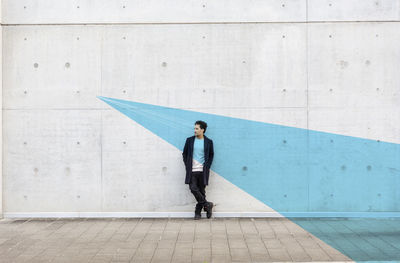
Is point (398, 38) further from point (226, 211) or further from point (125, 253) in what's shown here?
point (125, 253)

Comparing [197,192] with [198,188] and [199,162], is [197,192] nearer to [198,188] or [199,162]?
[198,188]

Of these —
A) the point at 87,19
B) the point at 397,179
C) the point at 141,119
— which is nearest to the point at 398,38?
the point at 397,179

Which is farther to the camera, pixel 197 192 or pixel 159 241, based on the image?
pixel 197 192

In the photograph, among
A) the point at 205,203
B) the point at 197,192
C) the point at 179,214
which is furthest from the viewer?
the point at 179,214

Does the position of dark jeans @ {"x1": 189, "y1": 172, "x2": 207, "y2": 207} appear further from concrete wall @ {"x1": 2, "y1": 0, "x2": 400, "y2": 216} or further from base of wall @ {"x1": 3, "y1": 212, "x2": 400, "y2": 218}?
base of wall @ {"x1": 3, "y1": 212, "x2": 400, "y2": 218}

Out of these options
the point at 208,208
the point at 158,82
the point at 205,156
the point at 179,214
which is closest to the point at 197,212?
the point at 208,208

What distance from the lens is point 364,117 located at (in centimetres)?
769

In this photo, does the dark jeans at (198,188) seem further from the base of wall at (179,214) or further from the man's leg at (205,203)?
the base of wall at (179,214)

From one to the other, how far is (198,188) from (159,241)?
1.58 m

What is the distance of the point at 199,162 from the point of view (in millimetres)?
7465

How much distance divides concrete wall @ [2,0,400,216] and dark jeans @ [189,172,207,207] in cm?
29

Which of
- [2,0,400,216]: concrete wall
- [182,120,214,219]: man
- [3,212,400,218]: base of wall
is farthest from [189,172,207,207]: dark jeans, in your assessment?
[3,212,400,218]: base of wall

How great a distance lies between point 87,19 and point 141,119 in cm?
213

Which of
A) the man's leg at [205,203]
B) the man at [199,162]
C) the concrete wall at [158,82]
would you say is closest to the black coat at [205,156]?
the man at [199,162]
